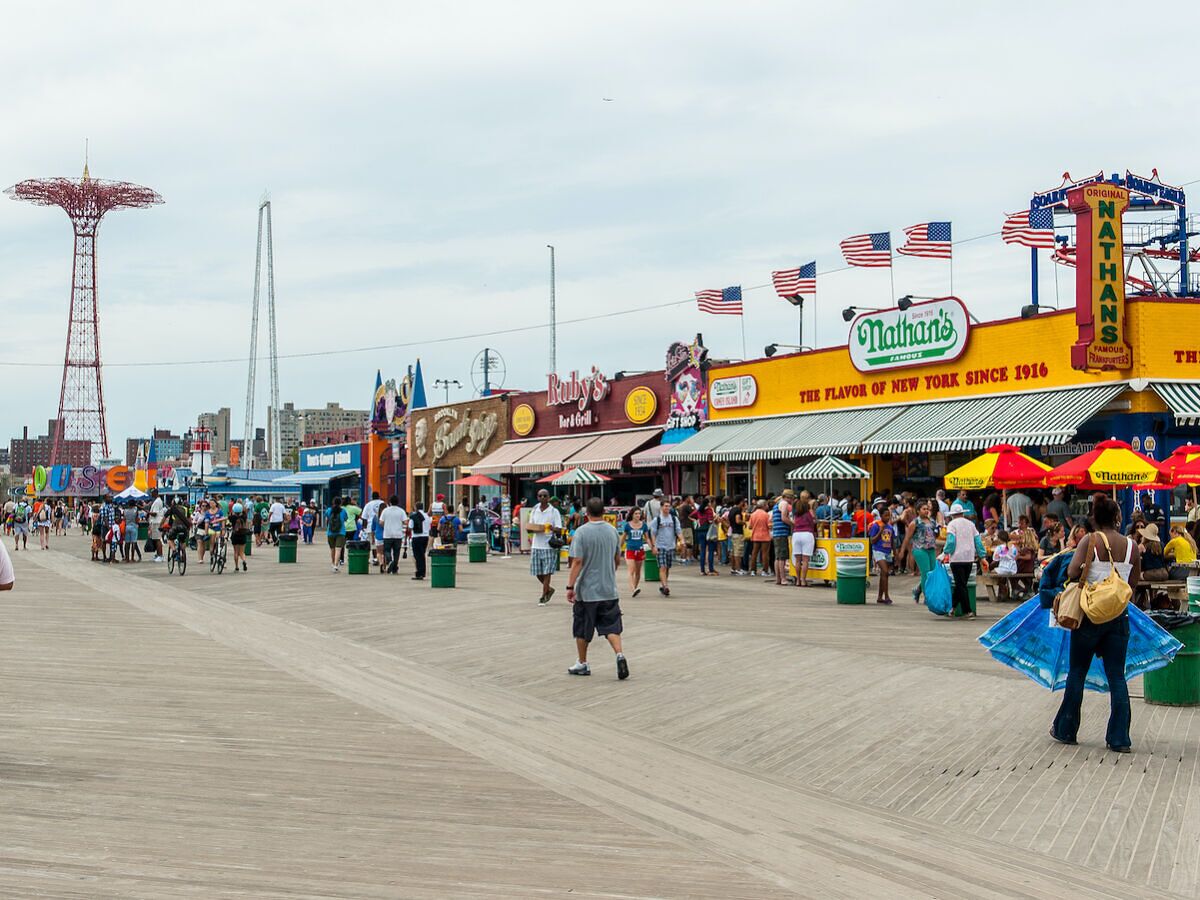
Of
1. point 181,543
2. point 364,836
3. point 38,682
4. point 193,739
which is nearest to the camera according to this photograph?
point 364,836

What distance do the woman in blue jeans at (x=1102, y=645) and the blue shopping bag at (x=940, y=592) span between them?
833 cm

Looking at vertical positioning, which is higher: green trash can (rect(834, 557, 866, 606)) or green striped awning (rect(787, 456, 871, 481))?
green striped awning (rect(787, 456, 871, 481))

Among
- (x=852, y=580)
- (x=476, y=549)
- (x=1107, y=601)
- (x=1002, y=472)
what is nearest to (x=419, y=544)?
(x=476, y=549)

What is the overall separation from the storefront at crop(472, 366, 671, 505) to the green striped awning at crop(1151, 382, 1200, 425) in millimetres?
17611

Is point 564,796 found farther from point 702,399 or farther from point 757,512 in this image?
point 702,399

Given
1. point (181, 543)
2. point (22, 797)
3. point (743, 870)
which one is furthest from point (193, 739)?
point (181, 543)

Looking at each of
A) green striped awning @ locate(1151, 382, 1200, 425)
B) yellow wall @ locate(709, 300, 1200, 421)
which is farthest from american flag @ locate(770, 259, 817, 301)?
green striped awning @ locate(1151, 382, 1200, 425)

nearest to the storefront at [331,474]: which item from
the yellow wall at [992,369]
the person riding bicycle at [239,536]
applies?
the yellow wall at [992,369]

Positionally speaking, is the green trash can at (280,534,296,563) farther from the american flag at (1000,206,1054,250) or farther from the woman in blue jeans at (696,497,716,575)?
the american flag at (1000,206,1054,250)

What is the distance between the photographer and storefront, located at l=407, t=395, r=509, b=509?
4978 centimetres

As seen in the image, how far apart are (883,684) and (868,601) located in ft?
29.8

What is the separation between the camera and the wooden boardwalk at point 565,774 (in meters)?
5.66

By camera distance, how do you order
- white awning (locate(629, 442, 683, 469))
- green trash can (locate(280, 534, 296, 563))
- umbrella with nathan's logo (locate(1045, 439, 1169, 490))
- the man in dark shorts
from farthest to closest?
1. white awning (locate(629, 442, 683, 469))
2. green trash can (locate(280, 534, 296, 563))
3. umbrella with nathan's logo (locate(1045, 439, 1169, 490))
4. the man in dark shorts

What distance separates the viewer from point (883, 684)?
436 inches
